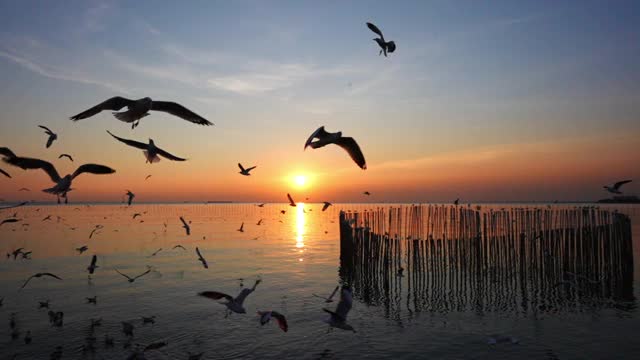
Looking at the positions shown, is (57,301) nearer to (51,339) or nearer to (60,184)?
(51,339)

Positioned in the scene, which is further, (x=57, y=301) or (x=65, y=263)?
(x=65, y=263)

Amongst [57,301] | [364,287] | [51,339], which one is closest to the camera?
[51,339]

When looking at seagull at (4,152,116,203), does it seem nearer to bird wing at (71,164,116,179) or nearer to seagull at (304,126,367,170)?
bird wing at (71,164,116,179)

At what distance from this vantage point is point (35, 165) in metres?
7.25

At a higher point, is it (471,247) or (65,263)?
(471,247)

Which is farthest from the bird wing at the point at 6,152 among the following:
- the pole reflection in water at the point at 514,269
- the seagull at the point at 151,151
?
the pole reflection in water at the point at 514,269

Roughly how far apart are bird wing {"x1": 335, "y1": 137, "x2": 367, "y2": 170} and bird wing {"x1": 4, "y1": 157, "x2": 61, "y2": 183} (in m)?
5.04

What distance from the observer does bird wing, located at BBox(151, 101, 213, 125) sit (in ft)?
21.4

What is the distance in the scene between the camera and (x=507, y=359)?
28.2 feet

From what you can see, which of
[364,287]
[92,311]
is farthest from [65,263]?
[364,287]

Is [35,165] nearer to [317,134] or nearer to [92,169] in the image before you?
[92,169]

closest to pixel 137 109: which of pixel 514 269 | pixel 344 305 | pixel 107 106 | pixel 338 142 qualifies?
pixel 107 106

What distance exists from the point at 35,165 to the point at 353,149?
212 inches

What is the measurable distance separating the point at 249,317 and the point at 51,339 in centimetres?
457
